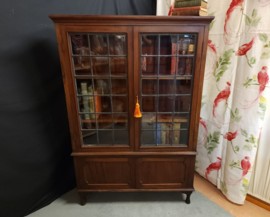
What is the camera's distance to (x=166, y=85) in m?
1.44

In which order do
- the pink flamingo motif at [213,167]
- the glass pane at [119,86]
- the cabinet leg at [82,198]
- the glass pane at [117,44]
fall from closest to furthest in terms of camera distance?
the glass pane at [117,44] < the glass pane at [119,86] < the cabinet leg at [82,198] < the pink flamingo motif at [213,167]

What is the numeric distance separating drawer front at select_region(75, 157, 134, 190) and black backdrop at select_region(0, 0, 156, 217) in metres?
0.30

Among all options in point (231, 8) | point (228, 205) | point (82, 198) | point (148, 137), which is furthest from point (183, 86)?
point (82, 198)

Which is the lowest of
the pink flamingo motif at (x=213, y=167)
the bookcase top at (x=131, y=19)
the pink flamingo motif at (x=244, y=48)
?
the pink flamingo motif at (x=213, y=167)

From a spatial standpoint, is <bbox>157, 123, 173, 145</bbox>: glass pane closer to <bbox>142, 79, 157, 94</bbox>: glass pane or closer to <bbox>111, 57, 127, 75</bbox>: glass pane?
<bbox>142, 79, 157, 94</bbox>: glass pane

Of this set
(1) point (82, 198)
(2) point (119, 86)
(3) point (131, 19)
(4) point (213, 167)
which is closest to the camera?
(3) point (131, 19)

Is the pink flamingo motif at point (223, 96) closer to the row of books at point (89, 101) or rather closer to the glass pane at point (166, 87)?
the glass pane at point (166, 87)

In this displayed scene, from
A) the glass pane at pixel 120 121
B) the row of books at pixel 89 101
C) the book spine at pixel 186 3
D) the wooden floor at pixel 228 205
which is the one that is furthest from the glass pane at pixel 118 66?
the wooden floor at pixel 228 205

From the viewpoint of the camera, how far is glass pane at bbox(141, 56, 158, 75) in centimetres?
136

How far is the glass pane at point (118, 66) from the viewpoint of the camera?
1354mm

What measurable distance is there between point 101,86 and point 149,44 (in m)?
0.46

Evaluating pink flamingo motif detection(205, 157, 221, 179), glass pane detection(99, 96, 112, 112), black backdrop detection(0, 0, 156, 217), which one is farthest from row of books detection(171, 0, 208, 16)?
pink flamingo motif detection(205, 157, 221, 179)

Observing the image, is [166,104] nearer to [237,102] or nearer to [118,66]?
[118,66]

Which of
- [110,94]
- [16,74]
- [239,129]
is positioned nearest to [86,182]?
[110,94]
